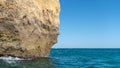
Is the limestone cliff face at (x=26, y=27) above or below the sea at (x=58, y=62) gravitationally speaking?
above

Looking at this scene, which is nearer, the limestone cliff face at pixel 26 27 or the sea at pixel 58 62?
the sea at pixel 58 62

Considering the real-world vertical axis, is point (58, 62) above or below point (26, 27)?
below

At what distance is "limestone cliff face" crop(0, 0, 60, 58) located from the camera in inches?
1292

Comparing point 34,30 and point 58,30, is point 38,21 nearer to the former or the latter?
point 34,30

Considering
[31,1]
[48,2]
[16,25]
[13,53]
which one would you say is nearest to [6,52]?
[13,53]

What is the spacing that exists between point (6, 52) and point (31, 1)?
657 cm

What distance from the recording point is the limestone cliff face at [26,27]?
3281cm

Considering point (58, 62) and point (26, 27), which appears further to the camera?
point (58, 62)

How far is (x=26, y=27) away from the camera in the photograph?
111 feet

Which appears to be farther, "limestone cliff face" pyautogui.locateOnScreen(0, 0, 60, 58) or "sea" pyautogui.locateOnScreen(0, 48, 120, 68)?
"limestone cliff face" pyautogui.locateOnScreen(0, 0, 60, 58)

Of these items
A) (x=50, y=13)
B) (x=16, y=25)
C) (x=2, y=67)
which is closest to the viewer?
(x=2, y=67)

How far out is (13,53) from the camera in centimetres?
3406

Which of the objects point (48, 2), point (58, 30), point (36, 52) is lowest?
point (36, 52)

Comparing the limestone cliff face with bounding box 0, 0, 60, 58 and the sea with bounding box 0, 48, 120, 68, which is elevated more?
the limestone cliff face with bounding box 0, 0, 60, 58
